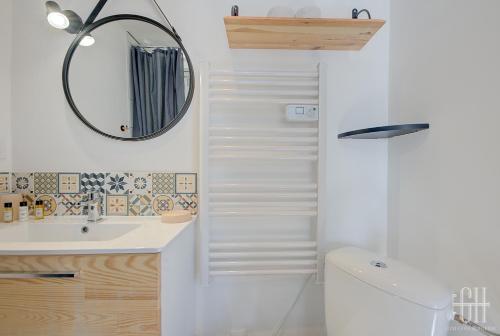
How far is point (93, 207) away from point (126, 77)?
62cm

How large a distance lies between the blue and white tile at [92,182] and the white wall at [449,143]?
1.41 metres

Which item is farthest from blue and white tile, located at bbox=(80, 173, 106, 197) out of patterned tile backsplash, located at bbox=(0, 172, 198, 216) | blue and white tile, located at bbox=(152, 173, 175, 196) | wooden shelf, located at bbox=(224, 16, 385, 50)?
wooden shelf, located at bbox=(224, 16, 385, 50)

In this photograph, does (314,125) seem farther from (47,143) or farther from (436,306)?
(47,143)

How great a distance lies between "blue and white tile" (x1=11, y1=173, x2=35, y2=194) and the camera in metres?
1.05

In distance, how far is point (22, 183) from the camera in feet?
3.44

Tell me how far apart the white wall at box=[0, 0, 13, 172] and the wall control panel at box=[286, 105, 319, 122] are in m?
1.32

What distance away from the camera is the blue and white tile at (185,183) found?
1069 millimetres

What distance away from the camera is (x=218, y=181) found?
1078mm

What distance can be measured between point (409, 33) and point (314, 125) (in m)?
0.55

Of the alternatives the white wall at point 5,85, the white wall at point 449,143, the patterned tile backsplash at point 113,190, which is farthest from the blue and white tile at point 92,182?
the white wall at point 449,143

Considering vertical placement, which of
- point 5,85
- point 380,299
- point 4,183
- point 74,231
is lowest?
point 380,299

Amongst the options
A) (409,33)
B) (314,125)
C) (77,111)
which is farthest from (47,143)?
(409,33)

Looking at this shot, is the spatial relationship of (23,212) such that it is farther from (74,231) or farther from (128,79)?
(128,79)

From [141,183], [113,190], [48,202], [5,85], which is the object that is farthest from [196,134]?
[5,85]
